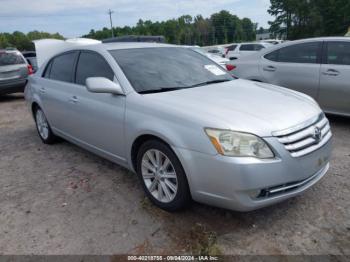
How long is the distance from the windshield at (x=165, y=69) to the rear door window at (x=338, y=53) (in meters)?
2.39

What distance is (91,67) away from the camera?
3857 mm

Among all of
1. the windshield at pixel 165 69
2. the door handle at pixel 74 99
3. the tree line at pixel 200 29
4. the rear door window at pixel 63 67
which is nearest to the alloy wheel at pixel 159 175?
the windshield at pixel 165 69

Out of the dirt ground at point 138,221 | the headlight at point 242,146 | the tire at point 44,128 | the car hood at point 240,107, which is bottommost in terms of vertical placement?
the dirt ground at point 138,221

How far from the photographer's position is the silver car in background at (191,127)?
246cm

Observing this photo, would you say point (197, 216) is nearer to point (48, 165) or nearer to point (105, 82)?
point (105, 82)

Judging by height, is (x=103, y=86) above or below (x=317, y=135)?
above

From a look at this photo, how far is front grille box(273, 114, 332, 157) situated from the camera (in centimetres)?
252

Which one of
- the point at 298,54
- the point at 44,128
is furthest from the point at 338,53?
the point at 44,128

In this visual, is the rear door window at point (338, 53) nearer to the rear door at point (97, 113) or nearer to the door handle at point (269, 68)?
the door handle at point (269, 68)

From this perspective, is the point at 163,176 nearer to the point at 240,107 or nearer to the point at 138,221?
Result: the point at 138,221

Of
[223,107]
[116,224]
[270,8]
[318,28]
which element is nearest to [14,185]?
[116,224]

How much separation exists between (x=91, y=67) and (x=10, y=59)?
7681 millimetres

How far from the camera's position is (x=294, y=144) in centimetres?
256

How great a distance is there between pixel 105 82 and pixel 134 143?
2.27 ft
